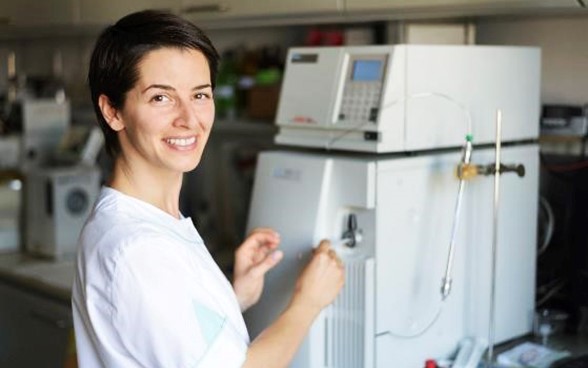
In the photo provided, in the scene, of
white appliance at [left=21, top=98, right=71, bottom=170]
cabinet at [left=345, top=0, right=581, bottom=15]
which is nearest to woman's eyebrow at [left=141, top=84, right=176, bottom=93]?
cabinet at [left=345, top=0, right=581, bottom=15]

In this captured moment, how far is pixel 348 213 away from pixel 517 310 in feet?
1.74

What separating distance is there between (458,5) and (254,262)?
0.70m

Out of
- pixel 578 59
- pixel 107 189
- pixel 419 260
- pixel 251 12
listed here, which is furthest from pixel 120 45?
pixel 578 59

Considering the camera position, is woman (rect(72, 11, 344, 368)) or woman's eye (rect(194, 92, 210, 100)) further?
woman's eye (rect(194, 92, 210, 100))

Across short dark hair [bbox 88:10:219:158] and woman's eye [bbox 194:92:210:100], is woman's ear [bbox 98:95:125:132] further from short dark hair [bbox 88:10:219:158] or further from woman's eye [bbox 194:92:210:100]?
woman's eye [bbox 194:92:210:100]

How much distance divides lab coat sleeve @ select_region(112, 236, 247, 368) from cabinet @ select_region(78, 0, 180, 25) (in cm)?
151

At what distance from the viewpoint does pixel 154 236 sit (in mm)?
1279

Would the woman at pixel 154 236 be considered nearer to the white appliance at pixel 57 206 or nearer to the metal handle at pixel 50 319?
the metal handle at pixel 50 319

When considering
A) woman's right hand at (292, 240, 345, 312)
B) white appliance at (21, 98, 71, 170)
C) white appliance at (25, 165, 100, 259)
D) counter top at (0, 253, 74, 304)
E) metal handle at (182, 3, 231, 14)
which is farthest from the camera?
white appliance at (21, 98, 71, 170)

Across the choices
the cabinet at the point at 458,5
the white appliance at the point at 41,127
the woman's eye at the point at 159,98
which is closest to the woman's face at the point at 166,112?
the woman's eye at the point at 159,98

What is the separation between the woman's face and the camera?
1335mm

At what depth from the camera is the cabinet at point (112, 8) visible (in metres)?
2.66

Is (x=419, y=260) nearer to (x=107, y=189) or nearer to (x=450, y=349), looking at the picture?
(x=450, y=349)

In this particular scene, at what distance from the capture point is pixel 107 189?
1.40 m
